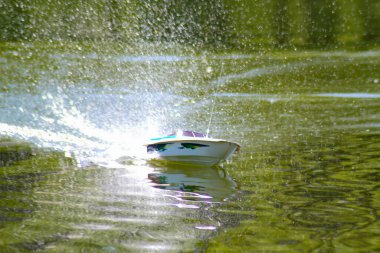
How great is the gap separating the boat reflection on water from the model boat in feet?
0.44

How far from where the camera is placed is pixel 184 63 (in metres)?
24.6

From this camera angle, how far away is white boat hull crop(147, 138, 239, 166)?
1089 centimetres

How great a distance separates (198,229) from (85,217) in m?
1.31

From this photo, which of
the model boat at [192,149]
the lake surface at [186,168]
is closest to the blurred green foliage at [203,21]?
the lake surface at [186,168]

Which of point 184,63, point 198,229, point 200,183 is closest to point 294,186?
point 200,183

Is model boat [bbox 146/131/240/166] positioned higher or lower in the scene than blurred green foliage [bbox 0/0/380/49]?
lower

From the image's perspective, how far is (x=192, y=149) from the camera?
11.0m

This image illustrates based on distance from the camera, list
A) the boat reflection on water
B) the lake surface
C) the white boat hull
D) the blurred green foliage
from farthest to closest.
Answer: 1. the blurred green foliage
2. the white boat hull
3. the boat reflection on water
4. the lake surface

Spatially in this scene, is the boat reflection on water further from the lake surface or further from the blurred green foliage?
the blurred green foliage

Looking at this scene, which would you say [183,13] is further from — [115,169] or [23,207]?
[23,207]

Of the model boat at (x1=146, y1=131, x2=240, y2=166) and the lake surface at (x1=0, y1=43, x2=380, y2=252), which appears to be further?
the model boat at (x1=146, y1=131, x2=240, y2=166)

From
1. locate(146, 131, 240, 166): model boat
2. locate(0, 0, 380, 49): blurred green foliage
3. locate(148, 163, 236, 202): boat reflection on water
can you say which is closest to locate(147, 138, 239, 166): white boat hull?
locate(146, 131, 240, 166): model boat

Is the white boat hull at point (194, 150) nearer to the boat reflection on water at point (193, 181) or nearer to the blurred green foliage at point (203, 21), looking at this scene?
A: the boat reflection on water at point (193, 181)

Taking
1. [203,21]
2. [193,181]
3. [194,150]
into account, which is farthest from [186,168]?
[203,21]
